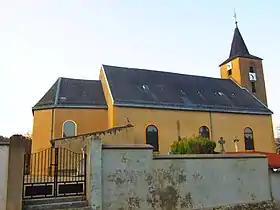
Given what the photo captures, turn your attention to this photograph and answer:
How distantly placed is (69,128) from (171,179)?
13.4 m

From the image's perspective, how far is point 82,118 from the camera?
22.1 metres

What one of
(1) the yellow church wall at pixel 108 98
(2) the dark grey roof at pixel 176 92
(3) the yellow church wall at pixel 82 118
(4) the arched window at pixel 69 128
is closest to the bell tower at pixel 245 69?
(2) the dark grey roof at pixel 176 92

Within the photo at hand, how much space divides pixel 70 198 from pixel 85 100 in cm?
1433

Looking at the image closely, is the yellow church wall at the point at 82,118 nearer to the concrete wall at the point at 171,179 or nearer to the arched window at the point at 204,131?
the arched window at the point at 204,131

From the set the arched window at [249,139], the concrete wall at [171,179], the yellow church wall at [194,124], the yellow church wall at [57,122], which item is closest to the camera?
the concrete wall at [171,179]

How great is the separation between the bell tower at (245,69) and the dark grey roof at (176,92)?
1368 millimetres

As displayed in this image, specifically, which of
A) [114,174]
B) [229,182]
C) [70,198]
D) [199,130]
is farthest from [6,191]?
[199,130]

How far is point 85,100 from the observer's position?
899 inches

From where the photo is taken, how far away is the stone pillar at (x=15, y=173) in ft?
26.7

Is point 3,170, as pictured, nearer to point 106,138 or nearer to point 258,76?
point 106,138

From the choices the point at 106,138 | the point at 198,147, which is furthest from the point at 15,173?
the point at 106,138

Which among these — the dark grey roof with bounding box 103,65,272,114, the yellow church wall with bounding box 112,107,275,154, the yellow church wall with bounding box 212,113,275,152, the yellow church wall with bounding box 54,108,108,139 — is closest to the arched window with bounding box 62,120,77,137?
the yellow church wall with bounding box 54,108,108,139

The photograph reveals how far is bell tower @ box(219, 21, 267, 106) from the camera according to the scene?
30500 mm

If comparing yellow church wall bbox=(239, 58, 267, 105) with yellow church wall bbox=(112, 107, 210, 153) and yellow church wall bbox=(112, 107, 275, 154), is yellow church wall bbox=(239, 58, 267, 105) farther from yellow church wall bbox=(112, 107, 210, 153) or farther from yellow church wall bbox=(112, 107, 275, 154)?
yellow church wall bbox=(112, 107, 210, 153)
